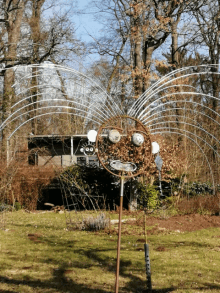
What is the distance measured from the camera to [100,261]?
6641mm

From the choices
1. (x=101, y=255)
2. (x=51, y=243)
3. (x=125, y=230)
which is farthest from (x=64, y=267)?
(x=125, y=230)

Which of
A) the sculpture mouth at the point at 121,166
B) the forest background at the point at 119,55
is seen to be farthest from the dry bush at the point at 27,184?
the sculpture mouth at the point at 121,166

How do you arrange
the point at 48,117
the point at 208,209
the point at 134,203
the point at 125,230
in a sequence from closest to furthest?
1. the point at 125,230
2. the point at 208,209
3. the point at 134,203
4. the point at 48,117

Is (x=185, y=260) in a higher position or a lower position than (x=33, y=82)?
lower

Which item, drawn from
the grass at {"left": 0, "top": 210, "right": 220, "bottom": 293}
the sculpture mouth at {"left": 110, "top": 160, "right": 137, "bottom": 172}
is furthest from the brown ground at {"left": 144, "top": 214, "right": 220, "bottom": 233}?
the sculpture mouth at {"left": 110, "top": 160, "right": 137, "bottom": 172}

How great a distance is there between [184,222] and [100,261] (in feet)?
14.3

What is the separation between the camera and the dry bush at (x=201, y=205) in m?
11.8

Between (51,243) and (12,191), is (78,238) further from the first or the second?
(12,191)

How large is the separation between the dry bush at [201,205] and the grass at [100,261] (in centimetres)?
235

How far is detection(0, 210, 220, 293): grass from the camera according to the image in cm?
538

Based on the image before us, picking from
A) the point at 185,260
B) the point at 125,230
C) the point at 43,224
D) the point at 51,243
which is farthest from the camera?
the point at 43,224

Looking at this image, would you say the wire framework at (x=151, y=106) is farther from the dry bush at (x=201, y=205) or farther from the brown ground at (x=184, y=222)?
the brown ground at (x=184, y=222)

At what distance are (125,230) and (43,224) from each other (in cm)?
246

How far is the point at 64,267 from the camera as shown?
20.5ft
